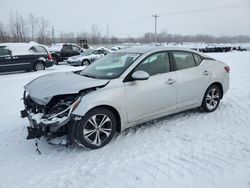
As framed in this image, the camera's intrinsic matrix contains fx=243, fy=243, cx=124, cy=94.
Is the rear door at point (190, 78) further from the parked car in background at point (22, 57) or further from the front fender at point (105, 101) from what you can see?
the parked car in background at point (22, 57)

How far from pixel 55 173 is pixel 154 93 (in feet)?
6.99

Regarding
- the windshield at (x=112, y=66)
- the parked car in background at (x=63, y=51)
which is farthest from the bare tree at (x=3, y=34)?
the windshield at (x=112, y=66)

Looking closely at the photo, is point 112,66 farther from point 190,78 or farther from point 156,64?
point 190,78

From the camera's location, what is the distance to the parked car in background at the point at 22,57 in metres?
13.4

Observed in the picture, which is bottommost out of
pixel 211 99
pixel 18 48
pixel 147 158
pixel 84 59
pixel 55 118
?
pixel 147 158

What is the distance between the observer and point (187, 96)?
16.3ft

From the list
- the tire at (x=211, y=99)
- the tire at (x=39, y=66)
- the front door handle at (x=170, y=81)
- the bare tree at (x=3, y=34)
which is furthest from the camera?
the bare tree at (x=3, y=34)

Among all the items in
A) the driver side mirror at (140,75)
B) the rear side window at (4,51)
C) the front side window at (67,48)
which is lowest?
the driver side mirror at (140,75)

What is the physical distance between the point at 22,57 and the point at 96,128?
11528 millimetres

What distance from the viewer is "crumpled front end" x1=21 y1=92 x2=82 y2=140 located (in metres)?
3.56

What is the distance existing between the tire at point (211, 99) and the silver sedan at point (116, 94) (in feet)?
0.14

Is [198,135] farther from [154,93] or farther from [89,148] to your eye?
[89,148]

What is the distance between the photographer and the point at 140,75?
4086mm

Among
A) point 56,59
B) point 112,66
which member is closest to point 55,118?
point 112,66
